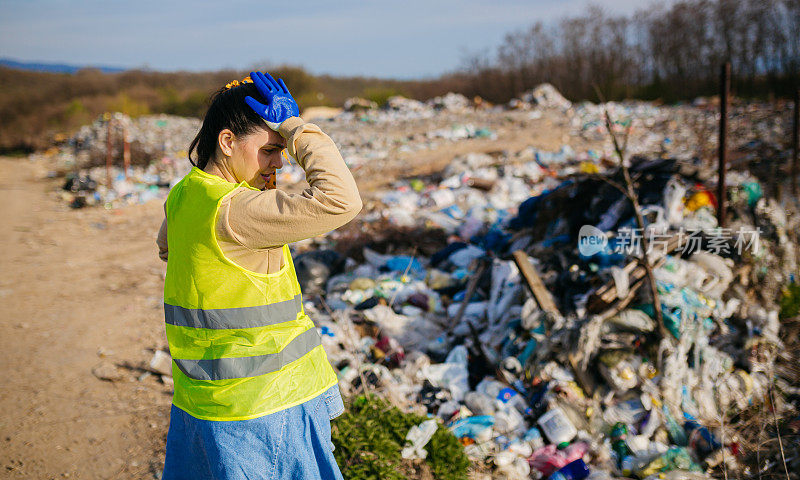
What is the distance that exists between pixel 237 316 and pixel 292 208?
29 centimetres

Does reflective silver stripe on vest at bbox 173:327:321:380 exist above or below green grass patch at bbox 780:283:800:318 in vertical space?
above

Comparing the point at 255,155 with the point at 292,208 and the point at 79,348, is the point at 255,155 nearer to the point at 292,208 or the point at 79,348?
the point at 292,208

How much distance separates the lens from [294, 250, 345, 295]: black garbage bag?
449 cm

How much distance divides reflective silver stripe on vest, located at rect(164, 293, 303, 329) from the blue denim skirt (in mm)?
212

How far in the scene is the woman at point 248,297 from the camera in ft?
3.54

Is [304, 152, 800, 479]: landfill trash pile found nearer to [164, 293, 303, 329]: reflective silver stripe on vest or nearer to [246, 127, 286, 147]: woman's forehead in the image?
[164, 293, 303, 329]: reflective silver stripe on vest

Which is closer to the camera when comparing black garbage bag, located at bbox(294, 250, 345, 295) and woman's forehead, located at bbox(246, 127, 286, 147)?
woman's forehead, located at bbox(246, 127, 286, 147)

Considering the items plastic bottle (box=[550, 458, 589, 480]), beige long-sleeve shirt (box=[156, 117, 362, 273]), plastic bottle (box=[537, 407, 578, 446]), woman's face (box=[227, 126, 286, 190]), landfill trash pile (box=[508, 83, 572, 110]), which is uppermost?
landfill trash pile (box=[508, 83, 572, 110])

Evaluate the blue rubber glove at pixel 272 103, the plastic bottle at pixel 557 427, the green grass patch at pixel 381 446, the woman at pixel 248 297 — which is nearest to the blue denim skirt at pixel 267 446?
the woman at pixel 248 297

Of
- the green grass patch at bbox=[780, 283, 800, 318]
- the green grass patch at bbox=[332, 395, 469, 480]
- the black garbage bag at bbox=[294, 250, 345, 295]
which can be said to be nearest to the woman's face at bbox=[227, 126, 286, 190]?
the green grass patch at bbox=[332, 395, 469, 480]

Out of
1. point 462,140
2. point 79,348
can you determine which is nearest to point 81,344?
point 79,348

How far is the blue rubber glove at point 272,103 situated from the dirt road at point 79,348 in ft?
6.69

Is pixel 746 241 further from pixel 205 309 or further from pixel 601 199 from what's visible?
pixel 205 309

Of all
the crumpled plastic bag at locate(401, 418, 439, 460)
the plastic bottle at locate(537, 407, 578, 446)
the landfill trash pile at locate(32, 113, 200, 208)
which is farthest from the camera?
the landfill trash pile at locate(32, 113, 200, 208)
